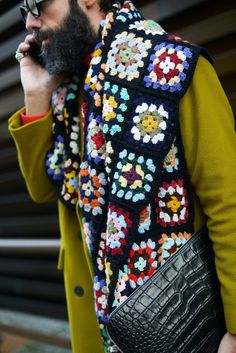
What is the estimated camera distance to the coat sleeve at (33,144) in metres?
1.80

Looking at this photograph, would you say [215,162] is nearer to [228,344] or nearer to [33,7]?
[228,344]

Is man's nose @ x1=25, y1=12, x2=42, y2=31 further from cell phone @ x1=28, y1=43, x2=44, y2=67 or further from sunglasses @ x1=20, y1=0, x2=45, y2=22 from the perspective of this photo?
cell phone @ x1=28, y1=43, x2=44, y2=67

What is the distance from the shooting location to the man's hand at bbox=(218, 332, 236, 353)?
1348 millimetres

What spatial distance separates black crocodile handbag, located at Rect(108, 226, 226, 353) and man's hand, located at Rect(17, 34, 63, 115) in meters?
0.89

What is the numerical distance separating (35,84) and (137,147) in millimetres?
739

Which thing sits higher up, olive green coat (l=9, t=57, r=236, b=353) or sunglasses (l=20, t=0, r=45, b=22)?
sunglasses (l=20, t=0, r=45, b=22)

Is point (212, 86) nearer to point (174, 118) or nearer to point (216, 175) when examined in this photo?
point (174, 118)

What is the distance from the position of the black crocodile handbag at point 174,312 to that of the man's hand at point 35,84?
2.93ft

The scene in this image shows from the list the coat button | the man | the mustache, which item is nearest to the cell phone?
the mustache

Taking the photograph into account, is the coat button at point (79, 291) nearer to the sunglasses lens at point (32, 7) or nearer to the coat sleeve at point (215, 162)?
the coat sleeve at point (215, 162)

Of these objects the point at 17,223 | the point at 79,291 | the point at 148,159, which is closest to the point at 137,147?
the point at 148,159

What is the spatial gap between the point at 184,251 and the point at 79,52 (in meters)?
0.89

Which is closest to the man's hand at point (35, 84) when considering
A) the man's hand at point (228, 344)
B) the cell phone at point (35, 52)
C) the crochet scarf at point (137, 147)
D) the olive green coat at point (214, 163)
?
the cell phone at point (35, 52)

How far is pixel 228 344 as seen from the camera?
136cm
